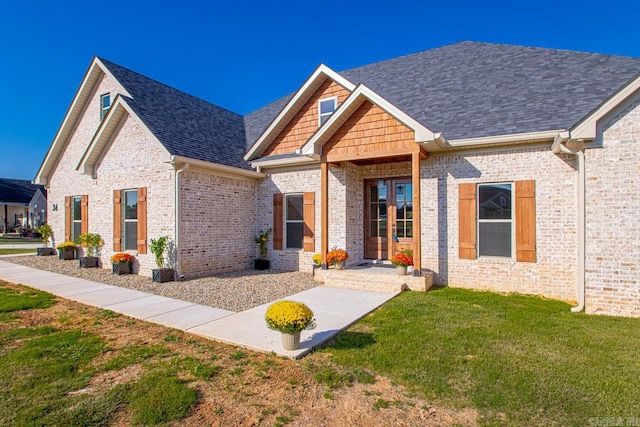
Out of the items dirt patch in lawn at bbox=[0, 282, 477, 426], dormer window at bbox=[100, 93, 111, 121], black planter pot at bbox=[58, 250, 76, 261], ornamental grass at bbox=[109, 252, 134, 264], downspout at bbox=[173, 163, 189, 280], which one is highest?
dormer window at bbox=[100, 93, 111, 121]

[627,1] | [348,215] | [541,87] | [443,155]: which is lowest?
[348,215]

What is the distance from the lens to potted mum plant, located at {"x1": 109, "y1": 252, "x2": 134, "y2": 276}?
10438mm

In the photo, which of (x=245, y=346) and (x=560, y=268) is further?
(x=560, y=268)

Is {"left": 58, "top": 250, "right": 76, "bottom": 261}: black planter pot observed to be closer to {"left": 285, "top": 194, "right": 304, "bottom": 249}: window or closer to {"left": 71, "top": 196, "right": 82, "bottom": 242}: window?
{"left": 71, "top": 196, "right": 82, "bottom": 242}: window

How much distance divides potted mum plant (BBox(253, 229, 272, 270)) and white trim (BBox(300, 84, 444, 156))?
370 centimetres

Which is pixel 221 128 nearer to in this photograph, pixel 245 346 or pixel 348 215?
pixel 348 215

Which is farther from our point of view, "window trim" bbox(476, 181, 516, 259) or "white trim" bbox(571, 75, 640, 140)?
"window trim" bbox(476, 181, 516, 259)

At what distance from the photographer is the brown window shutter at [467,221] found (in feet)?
27.9

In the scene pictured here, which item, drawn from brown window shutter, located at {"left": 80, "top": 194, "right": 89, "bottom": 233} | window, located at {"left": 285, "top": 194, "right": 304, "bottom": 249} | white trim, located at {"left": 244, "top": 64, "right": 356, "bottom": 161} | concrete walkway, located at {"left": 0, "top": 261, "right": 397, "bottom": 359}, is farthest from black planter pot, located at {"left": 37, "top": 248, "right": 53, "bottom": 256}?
window, located at {"left": 285, "top": 194, "right": 304, "bottom": 249}

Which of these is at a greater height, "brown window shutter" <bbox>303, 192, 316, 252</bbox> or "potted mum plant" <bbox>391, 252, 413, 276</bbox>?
"brown window shutter" <bbox>303, 192, 316, 252</bbox>

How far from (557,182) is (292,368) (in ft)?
23.5

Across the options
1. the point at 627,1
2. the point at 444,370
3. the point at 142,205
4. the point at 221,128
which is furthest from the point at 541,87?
the point at 142,205

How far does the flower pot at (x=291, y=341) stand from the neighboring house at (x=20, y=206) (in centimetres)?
4226

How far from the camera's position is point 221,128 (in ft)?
44.9
